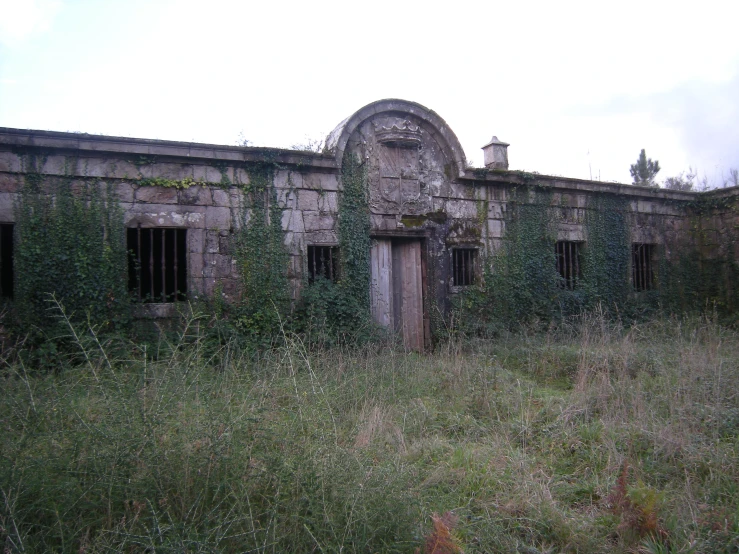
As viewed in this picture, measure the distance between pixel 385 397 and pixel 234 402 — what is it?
1993mm

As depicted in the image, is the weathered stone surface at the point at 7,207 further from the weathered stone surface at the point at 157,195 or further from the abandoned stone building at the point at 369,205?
the weathered stone surface at the point at 157,195

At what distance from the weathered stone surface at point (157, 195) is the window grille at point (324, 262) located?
7.54ft

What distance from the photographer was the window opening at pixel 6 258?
23.7 ft

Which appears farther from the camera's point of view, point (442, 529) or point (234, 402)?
point (234, 402)

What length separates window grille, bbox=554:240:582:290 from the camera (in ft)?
38.3

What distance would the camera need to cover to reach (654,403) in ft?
18.6

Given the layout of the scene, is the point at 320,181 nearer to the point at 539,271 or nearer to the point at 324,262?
the point at 324,262

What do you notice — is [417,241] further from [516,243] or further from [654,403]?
[654,403]

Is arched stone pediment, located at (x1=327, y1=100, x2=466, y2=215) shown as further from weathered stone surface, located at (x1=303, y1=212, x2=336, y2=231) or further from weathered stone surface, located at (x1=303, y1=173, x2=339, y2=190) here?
weathered stone surface, located at (x1=303, y1=212, x2=336, y2=231)

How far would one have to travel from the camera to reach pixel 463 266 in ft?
34.3

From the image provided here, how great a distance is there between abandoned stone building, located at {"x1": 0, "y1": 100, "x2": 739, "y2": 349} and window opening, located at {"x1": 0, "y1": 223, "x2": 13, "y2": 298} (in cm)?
2

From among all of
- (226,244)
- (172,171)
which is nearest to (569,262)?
(226,244)

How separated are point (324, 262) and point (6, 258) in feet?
14.9

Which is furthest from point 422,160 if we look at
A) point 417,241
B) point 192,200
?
point 192,200
